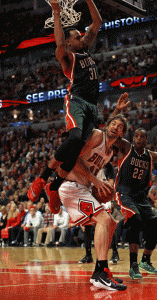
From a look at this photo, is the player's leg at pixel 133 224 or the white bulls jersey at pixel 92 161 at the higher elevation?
the white bulls jersey at pixel 92 161

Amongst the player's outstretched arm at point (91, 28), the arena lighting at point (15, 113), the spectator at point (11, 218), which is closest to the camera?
the player's outstretched arm at point (91, 28)

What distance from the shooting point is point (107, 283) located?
3646mm

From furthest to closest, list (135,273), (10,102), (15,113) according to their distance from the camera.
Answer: (15,113) → (10,102) → (135,273)

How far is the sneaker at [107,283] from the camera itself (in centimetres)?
363

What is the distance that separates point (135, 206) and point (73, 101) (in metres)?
1.60

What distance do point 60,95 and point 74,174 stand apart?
22250 mm

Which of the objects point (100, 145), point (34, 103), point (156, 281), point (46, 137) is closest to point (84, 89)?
point (100, 145)

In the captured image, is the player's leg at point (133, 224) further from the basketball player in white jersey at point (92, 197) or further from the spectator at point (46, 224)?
the spectator at point (46, 224)

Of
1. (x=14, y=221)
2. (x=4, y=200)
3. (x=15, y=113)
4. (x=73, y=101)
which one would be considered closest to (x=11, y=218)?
(x=14, y=221)

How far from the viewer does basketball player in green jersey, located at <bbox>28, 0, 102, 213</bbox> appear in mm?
4043

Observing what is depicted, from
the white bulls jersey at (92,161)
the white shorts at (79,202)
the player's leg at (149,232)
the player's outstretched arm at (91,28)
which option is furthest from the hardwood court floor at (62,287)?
the player's outstretched arm at (91,28)

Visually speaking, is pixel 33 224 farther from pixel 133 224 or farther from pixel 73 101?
pixel 73 101

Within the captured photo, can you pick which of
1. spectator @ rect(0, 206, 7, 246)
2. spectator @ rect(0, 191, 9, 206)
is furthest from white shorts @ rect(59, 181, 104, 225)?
spectator @ rect(0, 191, 9, 206)

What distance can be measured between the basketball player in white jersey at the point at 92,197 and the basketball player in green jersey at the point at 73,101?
0.42 feet
